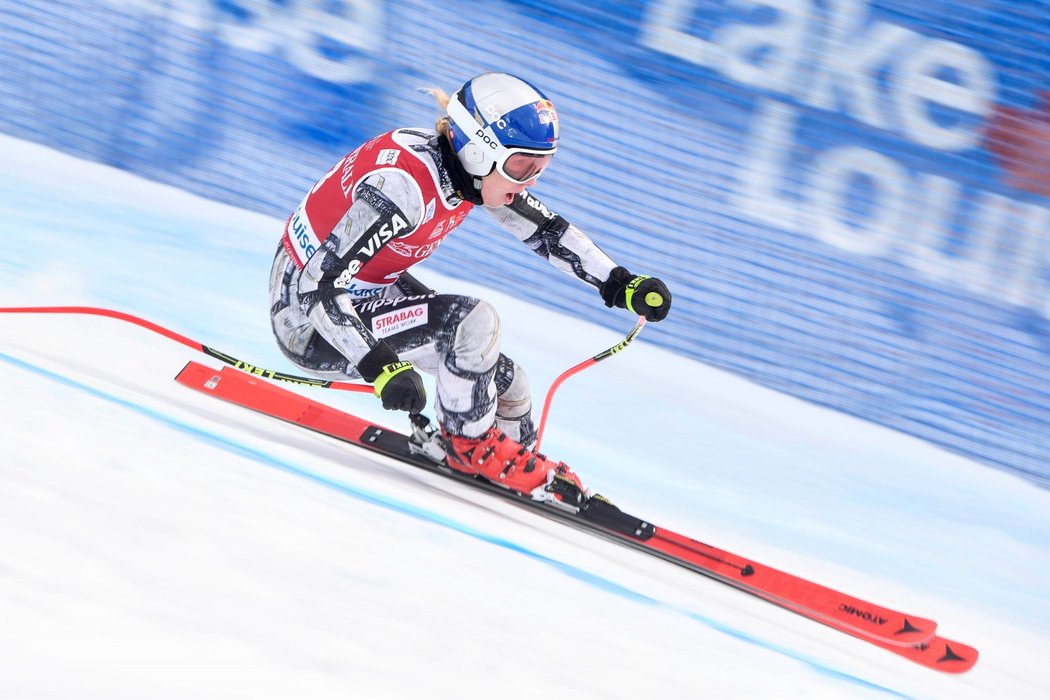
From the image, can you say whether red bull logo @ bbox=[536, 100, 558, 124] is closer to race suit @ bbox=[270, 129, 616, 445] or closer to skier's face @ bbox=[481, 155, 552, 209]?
skier's face @ bbox=[481, 155, 552, 209]

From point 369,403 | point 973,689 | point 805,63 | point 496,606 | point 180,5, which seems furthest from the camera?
point 180,5

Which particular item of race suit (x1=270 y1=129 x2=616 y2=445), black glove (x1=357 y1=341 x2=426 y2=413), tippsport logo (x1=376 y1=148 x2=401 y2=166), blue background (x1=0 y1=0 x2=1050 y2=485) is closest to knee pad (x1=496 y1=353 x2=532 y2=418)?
race suit (x1=270 y1=129 x2=616 y2=445)

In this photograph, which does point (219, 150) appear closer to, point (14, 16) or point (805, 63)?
point (14, 16)

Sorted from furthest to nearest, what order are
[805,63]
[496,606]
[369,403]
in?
[805,63] < [369,403] < [496,606]

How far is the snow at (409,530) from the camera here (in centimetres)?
199

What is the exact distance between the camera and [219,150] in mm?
6375

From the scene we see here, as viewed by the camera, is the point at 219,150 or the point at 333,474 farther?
the point at 219,150

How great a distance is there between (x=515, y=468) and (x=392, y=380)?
0.67m

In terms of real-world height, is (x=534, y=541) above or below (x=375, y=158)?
below

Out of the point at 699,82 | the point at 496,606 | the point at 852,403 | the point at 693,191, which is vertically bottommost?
the point at 496,606

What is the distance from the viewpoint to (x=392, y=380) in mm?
2965

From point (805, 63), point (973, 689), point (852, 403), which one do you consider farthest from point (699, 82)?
point (973, 689)

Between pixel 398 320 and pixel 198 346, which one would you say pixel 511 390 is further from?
pixel 198 346

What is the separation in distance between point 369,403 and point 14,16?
12.9 feet
